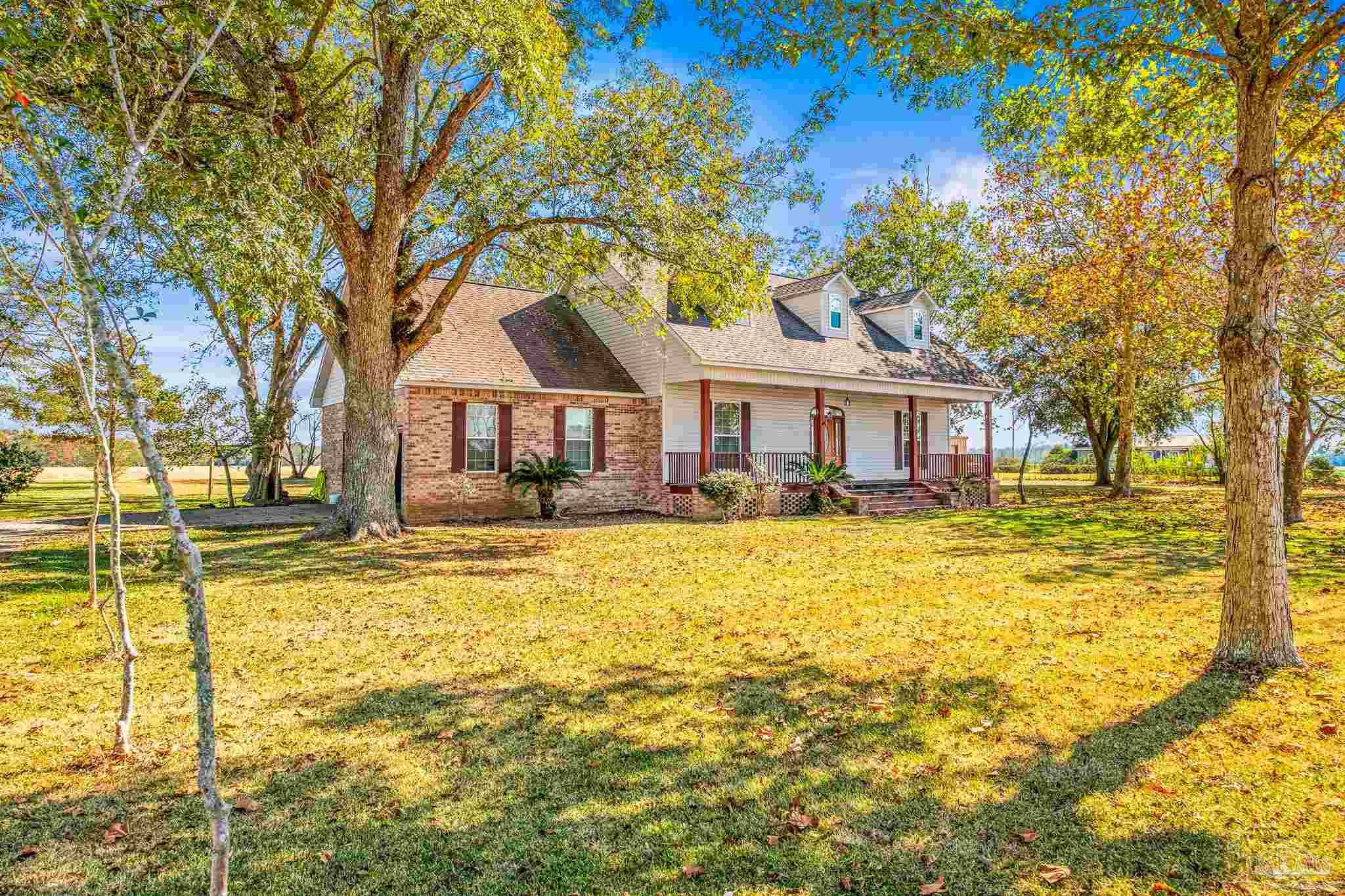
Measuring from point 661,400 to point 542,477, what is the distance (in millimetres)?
3707

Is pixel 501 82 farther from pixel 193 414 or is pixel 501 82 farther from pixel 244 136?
pixel 193 414

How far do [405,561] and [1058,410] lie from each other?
3189cm

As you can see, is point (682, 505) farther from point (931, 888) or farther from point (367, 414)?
point (931, 888)

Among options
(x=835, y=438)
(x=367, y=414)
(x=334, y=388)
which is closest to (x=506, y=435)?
(x=367, y=414)

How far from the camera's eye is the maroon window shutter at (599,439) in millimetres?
17875

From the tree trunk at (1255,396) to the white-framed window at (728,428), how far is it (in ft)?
47.3

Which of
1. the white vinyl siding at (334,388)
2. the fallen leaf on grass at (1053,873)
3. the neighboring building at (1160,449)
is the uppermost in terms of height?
the white vinyl siding at (334,388)

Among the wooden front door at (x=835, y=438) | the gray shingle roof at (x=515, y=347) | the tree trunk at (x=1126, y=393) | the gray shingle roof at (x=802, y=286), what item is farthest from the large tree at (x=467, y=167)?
the tree trunk at (x=1126, y=393)

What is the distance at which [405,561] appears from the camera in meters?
10.4

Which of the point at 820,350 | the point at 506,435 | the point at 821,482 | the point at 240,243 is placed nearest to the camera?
the point at 240,243

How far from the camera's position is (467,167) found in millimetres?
13078

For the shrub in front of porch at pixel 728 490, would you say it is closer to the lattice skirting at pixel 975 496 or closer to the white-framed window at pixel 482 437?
the white-framed window at pixel 482 437

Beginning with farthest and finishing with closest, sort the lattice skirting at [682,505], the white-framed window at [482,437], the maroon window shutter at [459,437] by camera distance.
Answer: the lattice skirting at [682,505] → the white-framed window at [482,437] → the maroon window shutter at [459,437]

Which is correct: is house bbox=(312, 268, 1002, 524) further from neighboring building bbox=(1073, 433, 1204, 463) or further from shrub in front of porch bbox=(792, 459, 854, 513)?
neighboring building bbox=(1073, 433, 1204, 463)
